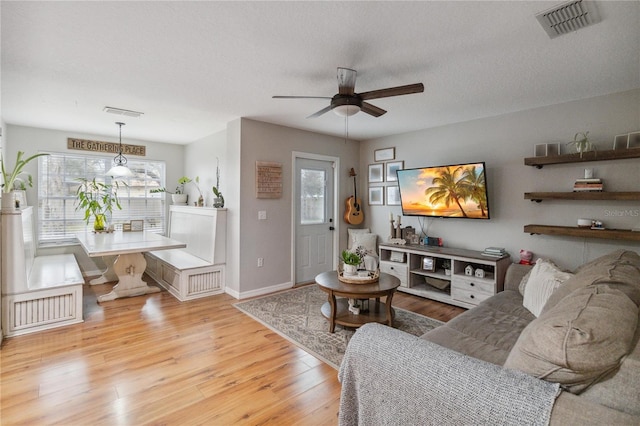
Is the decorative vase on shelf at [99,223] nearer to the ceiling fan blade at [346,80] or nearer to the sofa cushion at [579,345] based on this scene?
the ceiling fan blade at [346,80]

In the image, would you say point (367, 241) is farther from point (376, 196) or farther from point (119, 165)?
point (119, 165)

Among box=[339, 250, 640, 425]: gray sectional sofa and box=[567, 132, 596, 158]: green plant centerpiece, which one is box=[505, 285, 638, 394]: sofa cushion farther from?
box=[567, 132, 596, 158]: green plant centerpiece

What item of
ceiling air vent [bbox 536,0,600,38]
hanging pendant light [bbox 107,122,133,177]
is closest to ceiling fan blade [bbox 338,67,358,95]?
ceiling air vent [bbox 536,0,600,38]

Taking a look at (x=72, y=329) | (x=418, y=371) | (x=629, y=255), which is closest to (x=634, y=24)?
(x=629, y=255)

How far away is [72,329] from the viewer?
303 cm

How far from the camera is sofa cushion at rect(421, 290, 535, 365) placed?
186 centimetres

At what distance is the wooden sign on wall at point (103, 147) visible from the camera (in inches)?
194

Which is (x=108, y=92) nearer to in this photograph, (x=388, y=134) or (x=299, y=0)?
(x=299, y=0)

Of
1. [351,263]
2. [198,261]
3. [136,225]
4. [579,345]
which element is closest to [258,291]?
[198,261]

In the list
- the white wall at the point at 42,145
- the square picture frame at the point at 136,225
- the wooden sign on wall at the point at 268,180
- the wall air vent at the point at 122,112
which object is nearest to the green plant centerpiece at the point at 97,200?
the square picture frame at the point at 136,225

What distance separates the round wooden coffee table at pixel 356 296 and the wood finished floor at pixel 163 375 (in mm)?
513

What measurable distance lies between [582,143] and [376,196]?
2741 millimetres

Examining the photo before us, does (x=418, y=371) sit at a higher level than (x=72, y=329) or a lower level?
higher

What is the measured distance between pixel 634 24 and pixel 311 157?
11.6ft
